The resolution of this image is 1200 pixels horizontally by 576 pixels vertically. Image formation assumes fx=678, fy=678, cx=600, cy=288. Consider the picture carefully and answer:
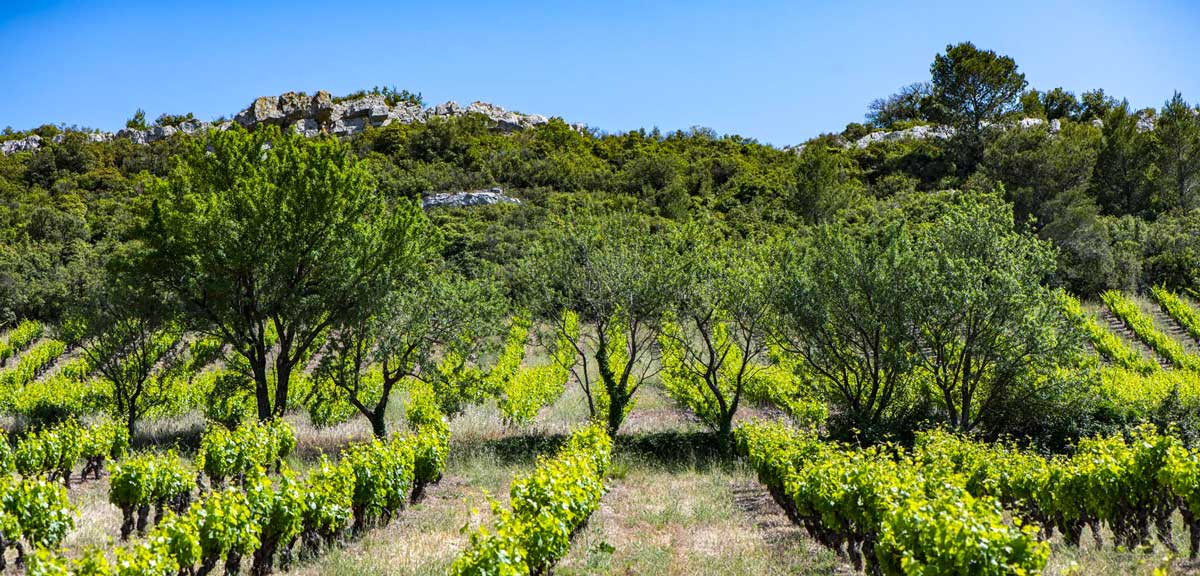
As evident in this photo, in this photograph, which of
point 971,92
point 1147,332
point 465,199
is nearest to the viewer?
point 1147,332

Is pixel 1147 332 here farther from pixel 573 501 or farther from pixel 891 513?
pixel 573 501

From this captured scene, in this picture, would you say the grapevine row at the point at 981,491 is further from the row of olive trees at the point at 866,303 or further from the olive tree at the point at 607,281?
the olive tree at the point at 607,281

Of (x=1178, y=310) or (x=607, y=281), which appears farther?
(x=1178, y=310)

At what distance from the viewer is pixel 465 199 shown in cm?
5125

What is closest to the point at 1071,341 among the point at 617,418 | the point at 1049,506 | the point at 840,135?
the point at 1049,506

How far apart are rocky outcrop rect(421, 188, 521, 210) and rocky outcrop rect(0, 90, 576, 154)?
27.4 metres

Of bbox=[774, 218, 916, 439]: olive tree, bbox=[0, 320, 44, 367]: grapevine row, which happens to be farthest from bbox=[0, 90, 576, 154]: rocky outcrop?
bbox=[774, 218, 916, 439]: olive tree

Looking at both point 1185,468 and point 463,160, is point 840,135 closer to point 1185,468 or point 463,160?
point 463,160

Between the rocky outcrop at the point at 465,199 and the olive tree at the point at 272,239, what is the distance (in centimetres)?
3189

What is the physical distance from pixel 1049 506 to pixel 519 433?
13185 mm

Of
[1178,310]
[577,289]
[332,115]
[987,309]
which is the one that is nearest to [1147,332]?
[1178,310]

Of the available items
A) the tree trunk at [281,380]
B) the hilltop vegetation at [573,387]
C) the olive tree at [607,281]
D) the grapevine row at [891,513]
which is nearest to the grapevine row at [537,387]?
the hilltop vegetation at [573,387]

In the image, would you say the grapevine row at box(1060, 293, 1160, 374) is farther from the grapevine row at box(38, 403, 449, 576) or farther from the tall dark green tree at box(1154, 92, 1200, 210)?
the tall dark green tree at box(1154, 92, 1200, 210)

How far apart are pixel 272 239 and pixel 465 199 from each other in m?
35.1
